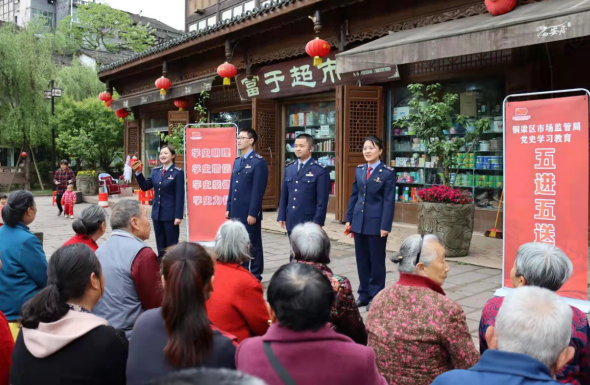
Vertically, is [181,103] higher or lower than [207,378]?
higher

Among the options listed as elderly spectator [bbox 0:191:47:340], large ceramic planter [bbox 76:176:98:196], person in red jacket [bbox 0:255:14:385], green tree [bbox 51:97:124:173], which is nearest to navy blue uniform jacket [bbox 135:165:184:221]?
elderly spectator [bbox 0:191:47:340]

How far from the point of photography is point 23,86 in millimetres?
20594

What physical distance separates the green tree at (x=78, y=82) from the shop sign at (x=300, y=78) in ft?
51.4

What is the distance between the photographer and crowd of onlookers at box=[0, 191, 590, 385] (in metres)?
1.54

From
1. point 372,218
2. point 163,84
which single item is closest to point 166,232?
point 372,218

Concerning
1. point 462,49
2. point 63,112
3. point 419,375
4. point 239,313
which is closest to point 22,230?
point 239,313

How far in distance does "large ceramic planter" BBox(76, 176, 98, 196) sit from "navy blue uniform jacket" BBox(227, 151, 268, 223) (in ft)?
40.5

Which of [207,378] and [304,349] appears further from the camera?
[304,349]

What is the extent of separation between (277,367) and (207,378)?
0.83m

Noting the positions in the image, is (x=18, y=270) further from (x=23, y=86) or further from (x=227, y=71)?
(x=23, y=86)

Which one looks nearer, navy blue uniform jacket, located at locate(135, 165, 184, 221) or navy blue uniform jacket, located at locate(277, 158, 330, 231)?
navy blue uniform jacket, located at locate(277, 158, 330, 231)

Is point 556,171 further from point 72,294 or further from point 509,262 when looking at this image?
point 72,294

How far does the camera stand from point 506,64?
7.58m

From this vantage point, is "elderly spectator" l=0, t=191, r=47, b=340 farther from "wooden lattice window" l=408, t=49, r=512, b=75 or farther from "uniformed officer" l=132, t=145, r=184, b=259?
"wooden lattice window" l=408, t=49, r=512, b=75
